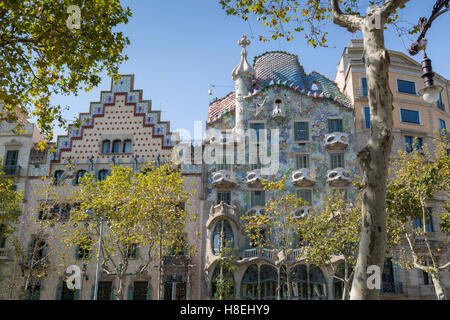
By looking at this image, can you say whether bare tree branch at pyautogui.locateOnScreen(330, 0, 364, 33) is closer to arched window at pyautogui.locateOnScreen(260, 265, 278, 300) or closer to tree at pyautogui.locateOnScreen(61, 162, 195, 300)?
tree at pyautogui.locateOnScreen(61, 162, 195, 300)

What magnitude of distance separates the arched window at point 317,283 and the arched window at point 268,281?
223 cm

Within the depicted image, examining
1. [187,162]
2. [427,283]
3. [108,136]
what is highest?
[108,136]

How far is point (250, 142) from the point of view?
107 feet

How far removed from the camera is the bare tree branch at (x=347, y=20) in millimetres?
8977

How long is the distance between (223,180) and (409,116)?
47.8ft

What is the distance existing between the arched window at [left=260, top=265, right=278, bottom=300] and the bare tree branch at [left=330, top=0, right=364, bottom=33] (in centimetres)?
2109

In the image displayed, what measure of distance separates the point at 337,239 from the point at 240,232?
8198mm

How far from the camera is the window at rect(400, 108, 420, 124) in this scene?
32.8 metres

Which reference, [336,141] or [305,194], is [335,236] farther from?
[336,141]

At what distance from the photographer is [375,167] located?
24.2 feet

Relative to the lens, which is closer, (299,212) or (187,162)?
(299,212)

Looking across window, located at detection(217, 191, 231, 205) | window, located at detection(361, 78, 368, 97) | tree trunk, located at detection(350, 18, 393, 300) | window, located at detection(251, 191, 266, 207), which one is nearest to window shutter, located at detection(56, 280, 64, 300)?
window, located at detection(217, 191, 231, 205)
